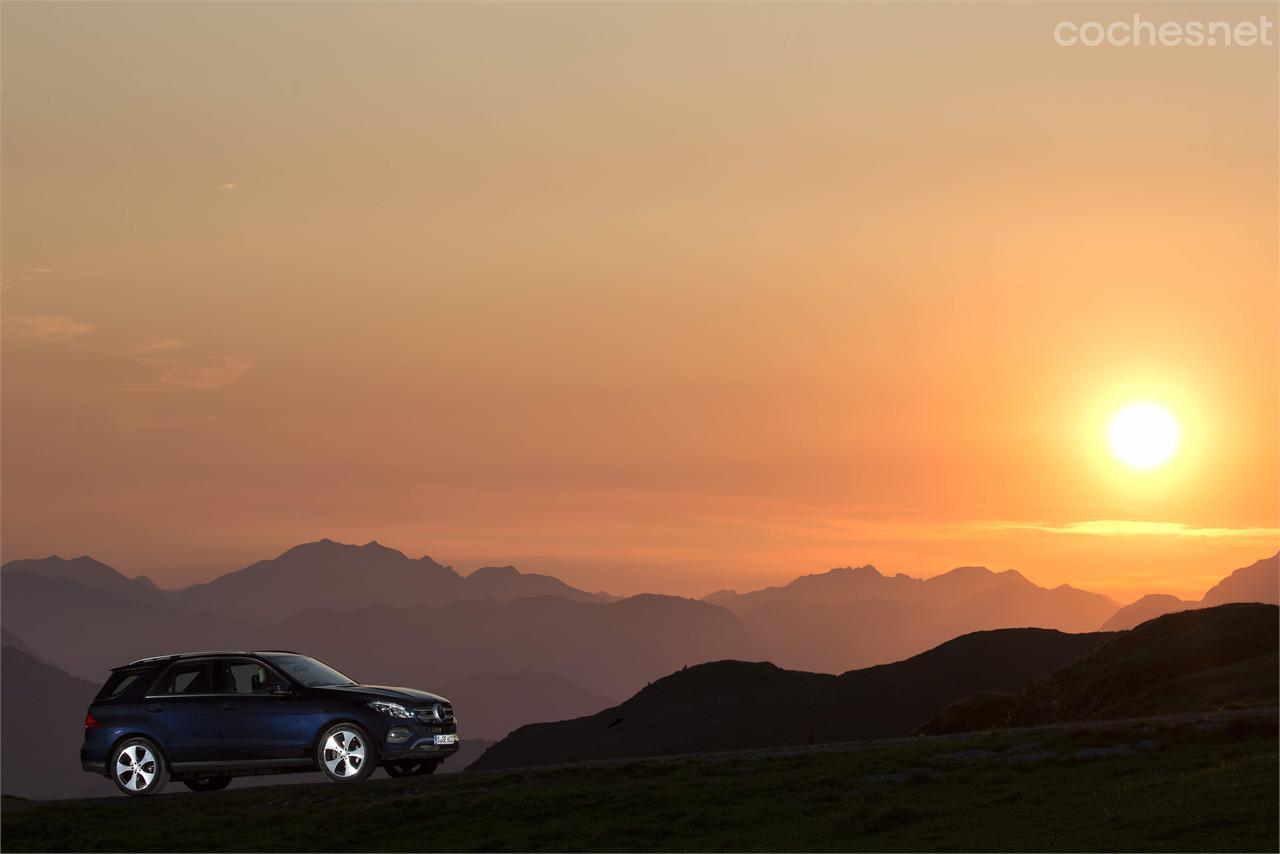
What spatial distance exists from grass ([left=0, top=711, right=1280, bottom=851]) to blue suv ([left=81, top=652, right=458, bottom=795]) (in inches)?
54.5

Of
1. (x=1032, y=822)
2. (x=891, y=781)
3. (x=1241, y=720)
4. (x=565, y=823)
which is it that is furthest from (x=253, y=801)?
(x=1241, y=720)

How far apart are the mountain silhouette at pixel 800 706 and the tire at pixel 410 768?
4889 cm

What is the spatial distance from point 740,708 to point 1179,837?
7010cm

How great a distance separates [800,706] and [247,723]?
64658 millimetres

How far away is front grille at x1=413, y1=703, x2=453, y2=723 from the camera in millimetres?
27844

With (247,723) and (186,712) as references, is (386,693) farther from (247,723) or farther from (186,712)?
(186,712)

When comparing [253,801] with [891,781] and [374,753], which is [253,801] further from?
[891,781]

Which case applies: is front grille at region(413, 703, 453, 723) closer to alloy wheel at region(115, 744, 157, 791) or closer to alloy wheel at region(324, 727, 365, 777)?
alloy wheel at region(324, 727, 365, 777)

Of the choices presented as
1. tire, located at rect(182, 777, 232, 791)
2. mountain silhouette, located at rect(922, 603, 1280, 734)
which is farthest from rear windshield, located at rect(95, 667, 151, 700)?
mountain silhouette, located at rect(922, 603, 1280, 734)

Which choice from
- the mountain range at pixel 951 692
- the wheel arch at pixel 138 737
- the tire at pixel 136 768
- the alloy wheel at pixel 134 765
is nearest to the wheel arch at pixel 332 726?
the wheel arch at pixel 138 737

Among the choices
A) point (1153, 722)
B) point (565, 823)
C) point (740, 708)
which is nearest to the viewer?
point (565, 823)

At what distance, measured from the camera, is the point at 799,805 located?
2941 centimetres

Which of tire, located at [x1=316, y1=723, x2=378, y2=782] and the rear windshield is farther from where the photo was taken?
the rear windshield

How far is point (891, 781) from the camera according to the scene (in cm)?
3056
